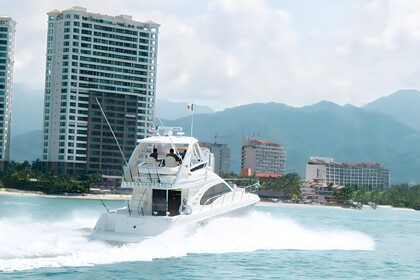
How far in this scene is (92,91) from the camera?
147625 millimetres

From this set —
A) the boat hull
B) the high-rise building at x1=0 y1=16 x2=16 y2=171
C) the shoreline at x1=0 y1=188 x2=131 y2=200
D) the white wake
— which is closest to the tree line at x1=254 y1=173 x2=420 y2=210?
the shoreline at x1=0 y1=188 x2=131 y2=200

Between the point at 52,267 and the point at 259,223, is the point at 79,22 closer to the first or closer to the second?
the point at 259,223

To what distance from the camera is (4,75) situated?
157 metres

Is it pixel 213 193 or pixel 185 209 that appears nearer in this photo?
pixel 185 209

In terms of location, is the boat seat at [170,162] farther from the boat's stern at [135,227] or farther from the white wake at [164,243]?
the boat's stern at [135,227]

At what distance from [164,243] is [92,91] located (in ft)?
406

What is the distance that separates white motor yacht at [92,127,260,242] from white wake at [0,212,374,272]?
445 mm

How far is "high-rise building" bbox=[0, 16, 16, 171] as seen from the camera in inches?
6107

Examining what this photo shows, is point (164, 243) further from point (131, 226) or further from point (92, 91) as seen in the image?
point (92, 91)

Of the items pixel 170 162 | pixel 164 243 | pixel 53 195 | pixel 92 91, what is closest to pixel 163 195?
pixel 170 162

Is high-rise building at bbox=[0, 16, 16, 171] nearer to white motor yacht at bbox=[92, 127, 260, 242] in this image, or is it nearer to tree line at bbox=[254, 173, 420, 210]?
tree line at bbox=[254, 173, 420, 210]

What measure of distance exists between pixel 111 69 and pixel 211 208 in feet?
408

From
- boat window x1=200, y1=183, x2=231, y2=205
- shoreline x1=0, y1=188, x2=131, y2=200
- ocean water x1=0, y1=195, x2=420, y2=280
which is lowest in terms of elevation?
shoreline x1=0, y1=188, x2=131, y2=200

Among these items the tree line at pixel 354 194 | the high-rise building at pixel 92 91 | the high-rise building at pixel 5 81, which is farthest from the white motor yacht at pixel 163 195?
the tree line at pixel 354 194
